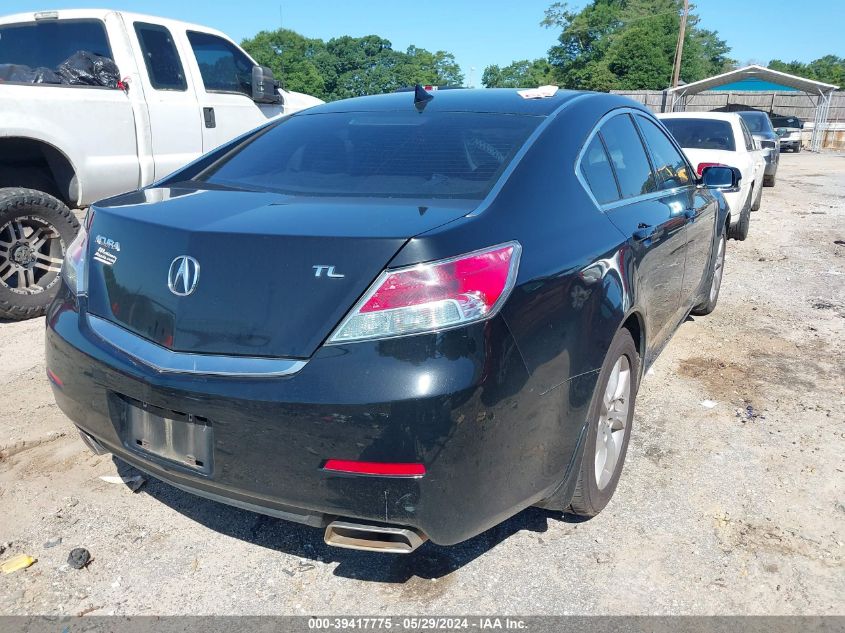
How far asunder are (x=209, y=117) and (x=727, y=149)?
22.2 feet

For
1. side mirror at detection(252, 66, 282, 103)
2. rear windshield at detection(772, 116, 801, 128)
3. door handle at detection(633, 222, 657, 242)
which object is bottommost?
door handle at detection(633, 222, 657, 242)

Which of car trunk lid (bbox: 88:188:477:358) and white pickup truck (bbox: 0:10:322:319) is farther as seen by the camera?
white pickup truck (bbox: 0:10:322:319)

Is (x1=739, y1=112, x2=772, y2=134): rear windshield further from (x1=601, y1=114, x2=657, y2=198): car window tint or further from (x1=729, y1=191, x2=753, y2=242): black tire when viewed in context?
(x1=601, y1=114, x2=657, y2=198): car window tint

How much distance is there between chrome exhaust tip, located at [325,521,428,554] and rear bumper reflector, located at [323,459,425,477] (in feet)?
0.69

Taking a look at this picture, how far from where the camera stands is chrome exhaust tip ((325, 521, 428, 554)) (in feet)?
6.86

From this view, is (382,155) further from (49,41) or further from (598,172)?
(49,41)

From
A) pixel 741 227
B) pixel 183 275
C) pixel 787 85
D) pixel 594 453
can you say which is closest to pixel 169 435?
pixel 183 275

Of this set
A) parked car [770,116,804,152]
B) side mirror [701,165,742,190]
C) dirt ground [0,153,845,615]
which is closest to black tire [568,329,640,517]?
dirt ground [0,153,845,615]

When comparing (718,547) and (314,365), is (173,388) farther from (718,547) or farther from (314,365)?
(718,547)

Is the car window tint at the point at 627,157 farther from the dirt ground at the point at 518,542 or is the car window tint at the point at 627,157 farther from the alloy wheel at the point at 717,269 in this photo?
the alloy wheel at the point at 717,269

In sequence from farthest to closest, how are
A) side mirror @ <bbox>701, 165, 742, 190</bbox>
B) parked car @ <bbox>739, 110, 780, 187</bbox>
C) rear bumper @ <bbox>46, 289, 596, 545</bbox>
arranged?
parked car @ <bbox>739, 110, 780, 187</bbox> < side mirror @ <bbox>701, 165, 742, 190</bbox> < rear bumper @ <bbox>46, 289, 596, 545</bbox>

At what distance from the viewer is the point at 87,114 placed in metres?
5.37

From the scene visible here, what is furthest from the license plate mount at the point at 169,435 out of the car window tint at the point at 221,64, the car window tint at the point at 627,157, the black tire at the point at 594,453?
the car window tint at the point at 221,64

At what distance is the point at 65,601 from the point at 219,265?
4.26ft
